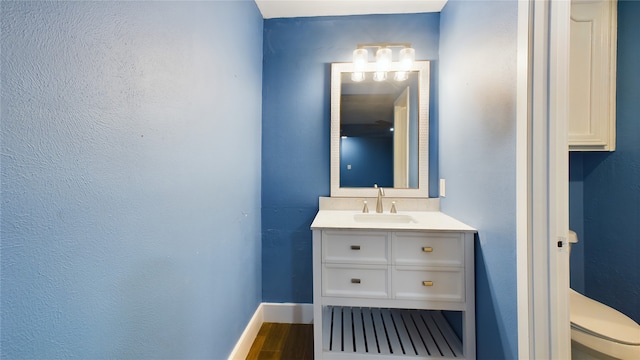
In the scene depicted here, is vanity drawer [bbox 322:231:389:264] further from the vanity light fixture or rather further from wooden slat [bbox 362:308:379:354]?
the vanity light fixture

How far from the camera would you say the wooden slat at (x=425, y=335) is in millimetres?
1425

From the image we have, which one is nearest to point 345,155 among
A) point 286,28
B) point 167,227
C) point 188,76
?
point 286,28

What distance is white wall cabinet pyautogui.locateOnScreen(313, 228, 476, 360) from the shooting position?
1.34m

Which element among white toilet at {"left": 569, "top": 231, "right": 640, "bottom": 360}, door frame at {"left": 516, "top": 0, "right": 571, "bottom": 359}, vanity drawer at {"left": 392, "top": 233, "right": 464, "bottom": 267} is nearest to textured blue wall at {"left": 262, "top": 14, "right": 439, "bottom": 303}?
vanity drawer at {"left": 392, "top": 233, "right": 464, "bottom": 267}

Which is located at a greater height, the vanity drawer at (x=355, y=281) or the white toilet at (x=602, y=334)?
the vanity drawer at (x=355, y=281)

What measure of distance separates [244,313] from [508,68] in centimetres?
188

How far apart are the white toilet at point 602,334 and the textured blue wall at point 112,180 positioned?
1642 mm

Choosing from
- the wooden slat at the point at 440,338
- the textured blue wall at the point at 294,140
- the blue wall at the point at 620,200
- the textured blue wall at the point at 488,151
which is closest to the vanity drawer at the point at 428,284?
the textured blue wall at the point at 488,151

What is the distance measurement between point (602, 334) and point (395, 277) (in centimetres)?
84

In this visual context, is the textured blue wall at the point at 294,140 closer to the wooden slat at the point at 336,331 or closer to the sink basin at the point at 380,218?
the wooden slat at the point at 336,331

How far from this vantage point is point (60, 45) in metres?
0.52

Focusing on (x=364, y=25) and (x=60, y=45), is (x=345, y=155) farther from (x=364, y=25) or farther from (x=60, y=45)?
(x=60, y=45)

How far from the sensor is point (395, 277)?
54.0 inches

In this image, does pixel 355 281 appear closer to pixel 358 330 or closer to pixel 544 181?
pixel 358 330
